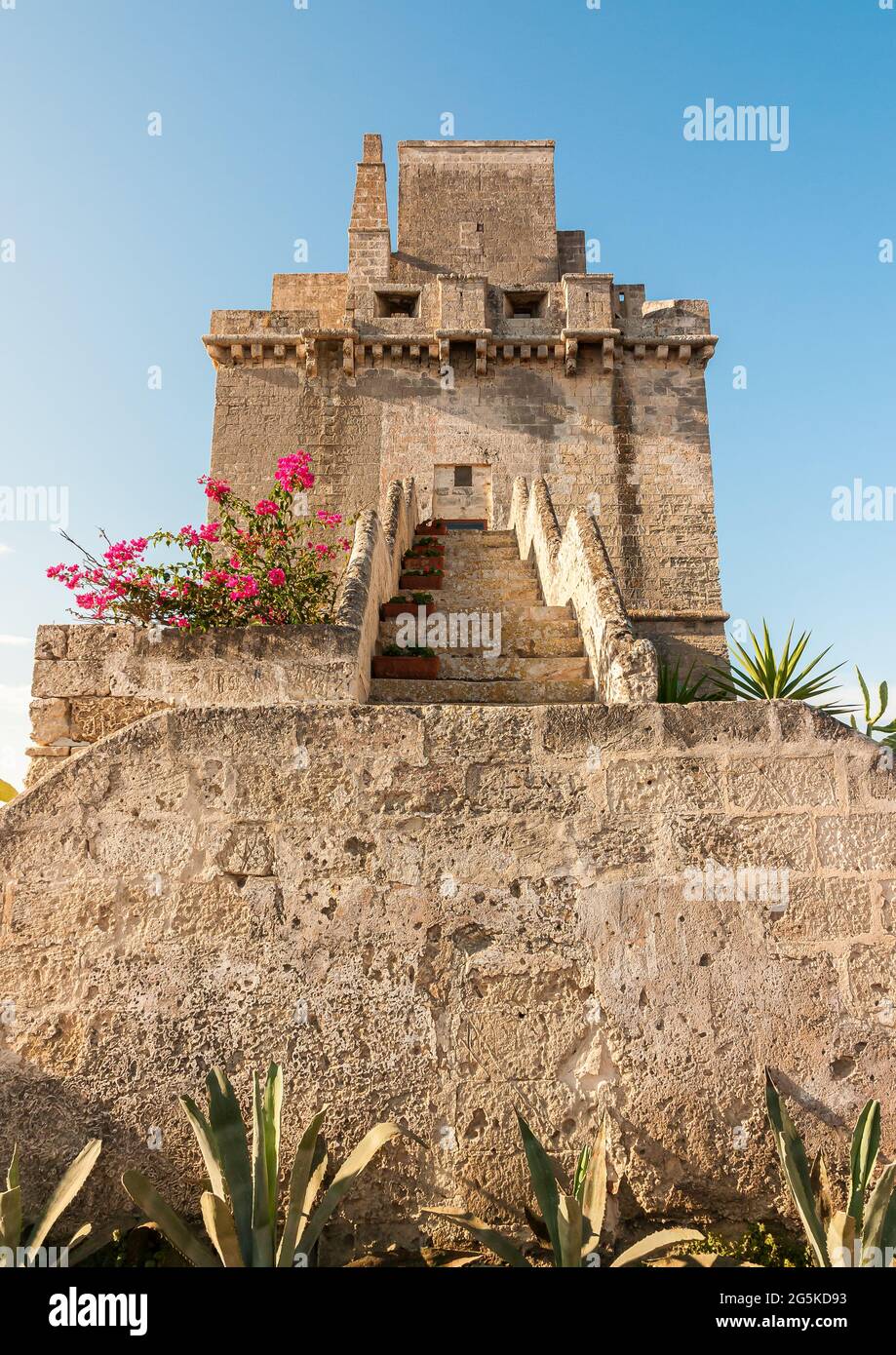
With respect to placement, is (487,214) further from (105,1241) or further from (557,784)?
(105,1241)

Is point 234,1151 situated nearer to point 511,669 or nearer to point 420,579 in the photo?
point 511,669

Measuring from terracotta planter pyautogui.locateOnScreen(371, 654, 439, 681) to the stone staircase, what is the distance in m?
0.13

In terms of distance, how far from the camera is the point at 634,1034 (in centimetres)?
293

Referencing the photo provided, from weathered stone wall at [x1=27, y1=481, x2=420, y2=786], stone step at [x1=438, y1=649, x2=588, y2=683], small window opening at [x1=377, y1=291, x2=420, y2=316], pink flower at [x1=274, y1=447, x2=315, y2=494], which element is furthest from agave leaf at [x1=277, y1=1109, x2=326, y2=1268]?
small window opening at [x1=377, y1=291, x2=420, y2=316]

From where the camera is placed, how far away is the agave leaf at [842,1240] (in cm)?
238

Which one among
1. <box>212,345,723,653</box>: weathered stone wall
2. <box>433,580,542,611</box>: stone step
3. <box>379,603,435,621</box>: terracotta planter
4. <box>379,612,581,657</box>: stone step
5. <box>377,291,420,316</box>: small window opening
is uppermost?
<box>377,291,420,316</box>: small window opening

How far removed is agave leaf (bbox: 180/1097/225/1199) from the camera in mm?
2611

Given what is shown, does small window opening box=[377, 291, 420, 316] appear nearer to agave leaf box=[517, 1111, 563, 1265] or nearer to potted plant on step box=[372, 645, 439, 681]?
potted plant on step box=[372, 645, 439, 681]

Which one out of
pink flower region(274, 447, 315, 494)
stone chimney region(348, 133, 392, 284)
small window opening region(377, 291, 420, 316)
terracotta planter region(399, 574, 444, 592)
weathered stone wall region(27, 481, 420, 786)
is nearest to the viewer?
weathered stone wall region(27, 481, 420, 786)

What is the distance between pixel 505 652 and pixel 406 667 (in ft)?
2.60

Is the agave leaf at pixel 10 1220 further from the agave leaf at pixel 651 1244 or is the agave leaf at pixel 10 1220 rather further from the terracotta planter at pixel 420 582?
the terracotta planter at pixel 420 582

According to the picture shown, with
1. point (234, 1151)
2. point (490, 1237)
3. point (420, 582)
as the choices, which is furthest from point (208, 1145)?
point (420, 582)

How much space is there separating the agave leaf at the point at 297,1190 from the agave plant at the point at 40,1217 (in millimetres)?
629
